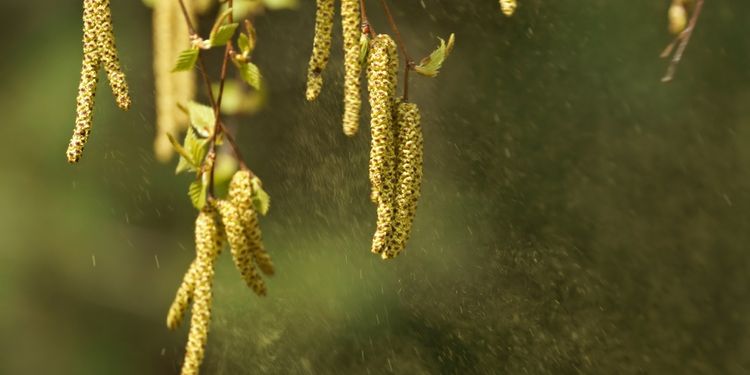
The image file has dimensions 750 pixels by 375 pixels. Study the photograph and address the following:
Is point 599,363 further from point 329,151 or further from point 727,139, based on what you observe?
point 329,151

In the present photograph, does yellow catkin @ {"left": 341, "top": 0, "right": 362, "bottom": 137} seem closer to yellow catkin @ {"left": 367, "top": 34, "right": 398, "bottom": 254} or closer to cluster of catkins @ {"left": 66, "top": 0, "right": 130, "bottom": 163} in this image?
yellow catkin @ {"left": 367, "top": 34, "right": 398, "bottom": 254}

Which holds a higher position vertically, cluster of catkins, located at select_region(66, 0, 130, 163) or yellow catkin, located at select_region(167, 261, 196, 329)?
cluster of catkins, located at select_region(66, 0, 130, 163)

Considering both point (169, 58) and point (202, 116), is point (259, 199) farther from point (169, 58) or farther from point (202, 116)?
point (169, 58)

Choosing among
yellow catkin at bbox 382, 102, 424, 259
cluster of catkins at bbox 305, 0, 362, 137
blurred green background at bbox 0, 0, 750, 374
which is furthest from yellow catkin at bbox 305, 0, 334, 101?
blurred green background at bbox 0, 0, 750, 374

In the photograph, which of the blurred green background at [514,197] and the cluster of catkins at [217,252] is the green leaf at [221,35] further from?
the blurred green background at [514,197]

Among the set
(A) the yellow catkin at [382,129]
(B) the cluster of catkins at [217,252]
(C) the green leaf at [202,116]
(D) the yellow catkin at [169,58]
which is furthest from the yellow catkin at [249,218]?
(D) the yellow catkin at [169,58]

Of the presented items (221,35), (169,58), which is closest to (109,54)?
(221,35)
